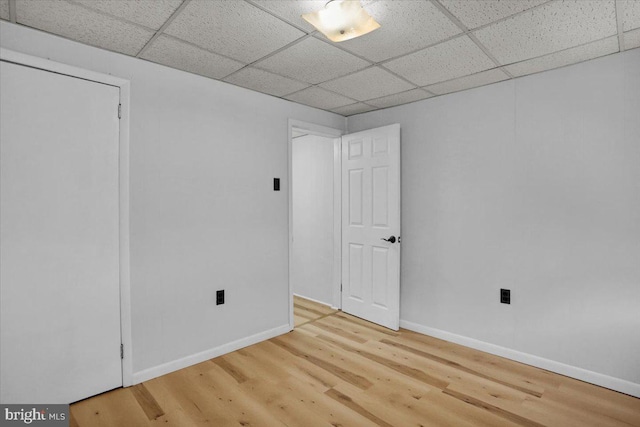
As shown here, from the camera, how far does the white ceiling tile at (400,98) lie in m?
3.17

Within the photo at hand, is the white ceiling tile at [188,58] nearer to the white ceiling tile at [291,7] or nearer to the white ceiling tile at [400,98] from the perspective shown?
the white ceiling tile at [291,7]

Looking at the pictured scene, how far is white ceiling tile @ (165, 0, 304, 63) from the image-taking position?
1.79 m

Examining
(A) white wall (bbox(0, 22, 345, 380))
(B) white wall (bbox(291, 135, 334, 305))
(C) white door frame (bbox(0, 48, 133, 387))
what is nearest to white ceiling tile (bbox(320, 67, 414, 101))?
(A) white wall (bbox(0, 22, 345, 380))

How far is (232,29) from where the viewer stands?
200 cm

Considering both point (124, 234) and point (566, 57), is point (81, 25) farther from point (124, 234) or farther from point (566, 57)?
point (566, 57)

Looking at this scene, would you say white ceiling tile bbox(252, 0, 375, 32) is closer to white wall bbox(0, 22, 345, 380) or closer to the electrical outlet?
white wall bbox(0, 22, 345, 380)

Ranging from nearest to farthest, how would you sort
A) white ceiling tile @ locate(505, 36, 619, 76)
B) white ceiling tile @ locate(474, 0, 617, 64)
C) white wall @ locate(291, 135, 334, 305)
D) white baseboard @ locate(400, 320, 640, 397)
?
white ceiling tile @ locate(474, 0, 617, 64), white ceiling tile @ locate(505, 36, 619, 76), white baseboard @ locate(400, 320, 640, 397), white wall @ locate(291, 135, 334, 305)

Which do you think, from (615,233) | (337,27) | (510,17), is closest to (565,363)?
(615,233)

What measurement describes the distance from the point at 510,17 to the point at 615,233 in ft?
5.52

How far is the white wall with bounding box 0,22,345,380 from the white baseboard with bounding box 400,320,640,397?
1.54m

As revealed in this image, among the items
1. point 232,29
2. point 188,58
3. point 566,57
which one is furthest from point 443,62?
point 188,58

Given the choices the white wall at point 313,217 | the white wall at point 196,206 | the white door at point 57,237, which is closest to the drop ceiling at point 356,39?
the white wall at point 196,206

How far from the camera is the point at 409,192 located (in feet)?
11.6
